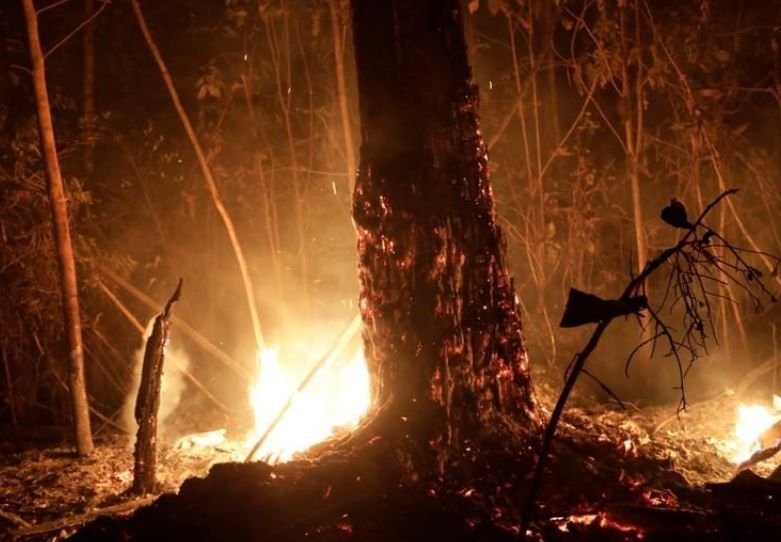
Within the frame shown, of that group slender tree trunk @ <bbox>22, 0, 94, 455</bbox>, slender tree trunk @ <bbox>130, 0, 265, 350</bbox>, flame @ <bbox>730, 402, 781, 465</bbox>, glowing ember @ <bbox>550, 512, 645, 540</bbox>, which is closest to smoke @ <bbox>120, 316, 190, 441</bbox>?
slender tree trunk @ <bbox>22, 0, 94, 455</bbox>

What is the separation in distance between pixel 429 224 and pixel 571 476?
5.51 feet

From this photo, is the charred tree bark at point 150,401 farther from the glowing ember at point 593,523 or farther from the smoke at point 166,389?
the glowing ember at point 593,523

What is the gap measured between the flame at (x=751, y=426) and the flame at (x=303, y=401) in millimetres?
3133

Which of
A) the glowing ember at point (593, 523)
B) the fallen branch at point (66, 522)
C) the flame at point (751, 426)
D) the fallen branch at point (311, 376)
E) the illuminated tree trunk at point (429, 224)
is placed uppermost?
the illuminated tree trunk at point (429, 224)

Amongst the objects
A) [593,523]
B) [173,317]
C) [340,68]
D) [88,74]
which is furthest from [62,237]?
[593,523]

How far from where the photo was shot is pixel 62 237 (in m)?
5.64

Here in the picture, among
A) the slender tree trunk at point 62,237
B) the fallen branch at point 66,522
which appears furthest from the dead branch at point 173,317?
the fallen branch at point 66,522

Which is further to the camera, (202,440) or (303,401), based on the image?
(202,440)

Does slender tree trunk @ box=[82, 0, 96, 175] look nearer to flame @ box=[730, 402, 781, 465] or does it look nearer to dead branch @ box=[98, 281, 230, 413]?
dead branch @ box=[98, 281, 230, 413]

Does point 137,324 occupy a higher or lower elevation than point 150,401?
higher

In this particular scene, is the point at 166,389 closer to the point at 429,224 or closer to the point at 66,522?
the point at 66,522

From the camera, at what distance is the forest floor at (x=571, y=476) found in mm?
3389

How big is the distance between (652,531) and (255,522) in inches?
76.9

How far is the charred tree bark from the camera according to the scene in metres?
5.01
